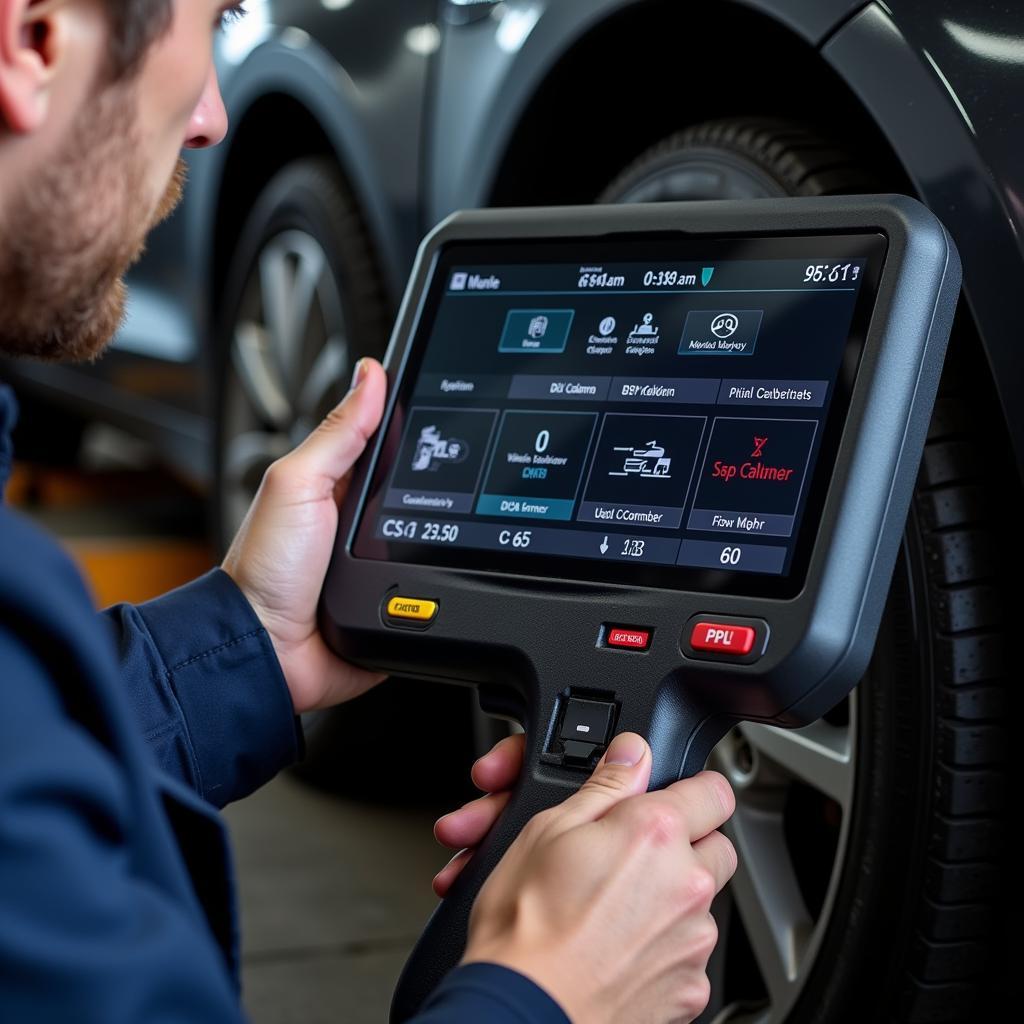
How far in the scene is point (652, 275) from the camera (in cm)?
96

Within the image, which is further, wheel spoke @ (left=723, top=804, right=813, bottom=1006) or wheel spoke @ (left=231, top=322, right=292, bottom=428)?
wheel spoke @ (left=231, top=322, right=292, bottom=428)

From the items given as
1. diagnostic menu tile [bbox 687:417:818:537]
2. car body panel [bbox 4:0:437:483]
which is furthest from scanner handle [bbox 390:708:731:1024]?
car body panel [bbox 4:0:437:483]

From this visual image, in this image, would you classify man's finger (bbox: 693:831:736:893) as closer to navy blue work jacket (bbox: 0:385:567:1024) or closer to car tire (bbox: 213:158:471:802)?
navy blue work jacket (bbox: 0:385:567:1024)

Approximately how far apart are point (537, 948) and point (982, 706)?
0.44 meters

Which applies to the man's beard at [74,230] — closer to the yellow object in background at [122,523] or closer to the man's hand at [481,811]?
the man's hand at [481,811]

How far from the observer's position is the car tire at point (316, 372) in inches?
68.9

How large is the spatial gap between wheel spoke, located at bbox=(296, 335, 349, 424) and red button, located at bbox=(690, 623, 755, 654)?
99 cm

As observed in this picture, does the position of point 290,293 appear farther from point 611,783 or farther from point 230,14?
point 611,783

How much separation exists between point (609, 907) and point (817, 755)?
0.43m

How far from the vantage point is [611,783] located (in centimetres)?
80

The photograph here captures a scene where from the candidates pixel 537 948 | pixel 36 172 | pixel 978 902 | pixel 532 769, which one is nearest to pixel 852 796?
pixel 978 902

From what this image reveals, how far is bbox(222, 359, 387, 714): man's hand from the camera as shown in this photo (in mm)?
1046

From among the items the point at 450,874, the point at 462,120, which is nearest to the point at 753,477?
the point at 450,874

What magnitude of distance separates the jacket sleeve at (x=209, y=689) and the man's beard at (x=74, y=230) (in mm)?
297
